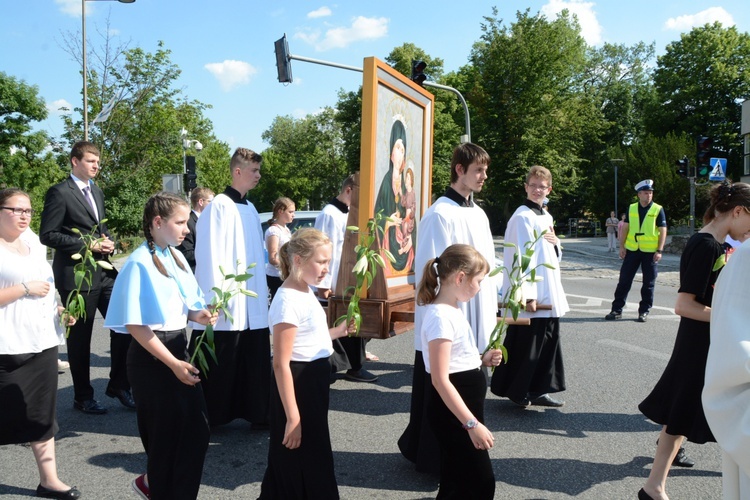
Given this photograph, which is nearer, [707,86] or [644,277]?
[644,277]

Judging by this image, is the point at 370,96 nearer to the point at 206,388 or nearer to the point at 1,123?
the point at 206,388

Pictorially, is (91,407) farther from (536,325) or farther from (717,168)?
(717,168)

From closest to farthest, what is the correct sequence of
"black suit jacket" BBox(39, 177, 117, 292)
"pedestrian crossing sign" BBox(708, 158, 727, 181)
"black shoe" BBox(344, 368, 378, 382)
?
"black suit jacket" BBox(39, 177, 117, 292) < "black shoe" BBox(344, 368, 378, 382) < "pedestrian crossing sign" BBox(708, 158, 727, 181)

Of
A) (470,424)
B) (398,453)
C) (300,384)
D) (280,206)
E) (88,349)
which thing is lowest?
(398,453)

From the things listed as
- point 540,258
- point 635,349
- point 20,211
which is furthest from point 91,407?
point 635,349

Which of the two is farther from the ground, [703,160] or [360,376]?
[703,160]

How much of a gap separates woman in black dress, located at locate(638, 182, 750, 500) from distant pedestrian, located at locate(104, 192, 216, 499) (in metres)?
2.41

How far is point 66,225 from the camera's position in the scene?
5258 mm

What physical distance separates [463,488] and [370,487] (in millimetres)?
983

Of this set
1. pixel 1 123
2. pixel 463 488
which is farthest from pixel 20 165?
pixel 463 488

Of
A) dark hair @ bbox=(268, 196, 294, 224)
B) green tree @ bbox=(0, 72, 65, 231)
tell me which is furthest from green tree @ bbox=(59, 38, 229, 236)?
dark hair @ bbox=(268, 196, 294, 224)

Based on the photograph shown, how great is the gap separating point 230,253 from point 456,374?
219 cm

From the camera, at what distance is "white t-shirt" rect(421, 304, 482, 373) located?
289 centimetres

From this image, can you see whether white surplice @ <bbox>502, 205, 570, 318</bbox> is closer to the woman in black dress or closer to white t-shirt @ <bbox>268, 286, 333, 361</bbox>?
the woman in black dress
